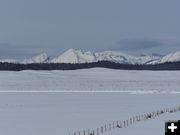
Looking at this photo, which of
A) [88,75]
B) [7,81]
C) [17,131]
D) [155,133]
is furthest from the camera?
[88,75]

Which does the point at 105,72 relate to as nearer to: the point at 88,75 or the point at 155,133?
the point at 88,75

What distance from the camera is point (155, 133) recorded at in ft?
73.5

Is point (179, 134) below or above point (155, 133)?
above

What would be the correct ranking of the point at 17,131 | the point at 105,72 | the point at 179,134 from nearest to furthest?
the point at 179,134 < the point at 17,131 < the point at 105,72

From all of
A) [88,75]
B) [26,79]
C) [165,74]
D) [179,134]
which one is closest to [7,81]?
[26,79]

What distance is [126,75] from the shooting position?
17988cm

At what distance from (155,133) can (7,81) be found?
128 m

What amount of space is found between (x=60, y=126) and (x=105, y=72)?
163273mm

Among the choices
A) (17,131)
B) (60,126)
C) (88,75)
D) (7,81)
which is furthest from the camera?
(88,75)

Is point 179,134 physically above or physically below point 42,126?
above

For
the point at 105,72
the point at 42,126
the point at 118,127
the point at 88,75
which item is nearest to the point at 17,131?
the point at 42,126

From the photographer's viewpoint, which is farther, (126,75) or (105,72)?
(105,72)

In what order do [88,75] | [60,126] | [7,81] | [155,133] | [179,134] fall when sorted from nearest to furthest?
[179,134]
[155,133]
[60,126]
[7,81]
[88,75]

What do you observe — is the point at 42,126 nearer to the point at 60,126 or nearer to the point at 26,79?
the point at 60,126
